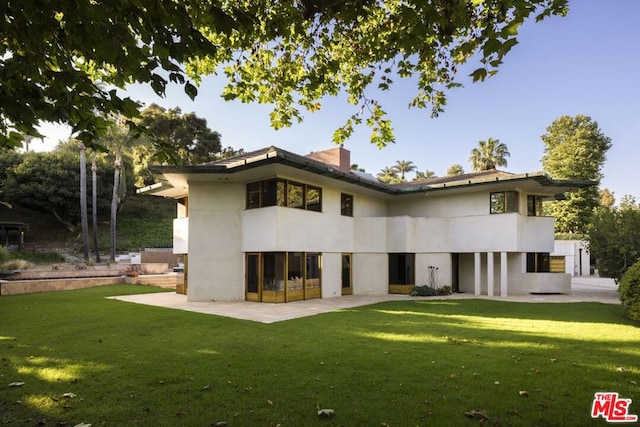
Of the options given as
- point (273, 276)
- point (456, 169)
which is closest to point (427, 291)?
point (273, 276)

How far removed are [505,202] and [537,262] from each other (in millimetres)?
3880

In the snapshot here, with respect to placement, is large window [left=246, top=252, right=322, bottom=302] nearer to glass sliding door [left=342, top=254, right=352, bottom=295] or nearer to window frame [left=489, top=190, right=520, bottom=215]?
glass sliding door [left=342, top=254, right=352, bottom=295]

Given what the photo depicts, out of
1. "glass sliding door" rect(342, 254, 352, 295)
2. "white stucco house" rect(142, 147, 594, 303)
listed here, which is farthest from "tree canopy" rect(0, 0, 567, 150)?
"glass sliding door" rect(342, 254, 352, 295)

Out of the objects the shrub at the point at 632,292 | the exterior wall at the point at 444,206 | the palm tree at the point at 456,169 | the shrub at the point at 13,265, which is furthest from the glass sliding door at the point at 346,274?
the palm tree at the point at 456,169

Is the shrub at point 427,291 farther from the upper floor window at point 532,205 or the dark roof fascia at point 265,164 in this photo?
the dark roof fascia at point 265,164

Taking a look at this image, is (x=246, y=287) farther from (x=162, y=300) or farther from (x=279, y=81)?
(x=279, y=81)

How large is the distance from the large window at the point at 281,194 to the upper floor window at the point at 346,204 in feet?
7.30

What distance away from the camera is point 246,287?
1628cm

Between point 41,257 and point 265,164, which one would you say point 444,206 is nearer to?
point 265,164

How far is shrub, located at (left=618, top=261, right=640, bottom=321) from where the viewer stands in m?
10.8

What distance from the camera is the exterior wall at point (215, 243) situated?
1611 centimetres

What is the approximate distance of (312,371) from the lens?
237 inches

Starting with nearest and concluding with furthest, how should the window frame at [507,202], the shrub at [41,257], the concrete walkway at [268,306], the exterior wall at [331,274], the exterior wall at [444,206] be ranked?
the concrete walkway at [268,306] < the exterior wall at [331,274] < the window frame at [507,202] < the exterior wall at [444,206] < the shrub at [41,257]

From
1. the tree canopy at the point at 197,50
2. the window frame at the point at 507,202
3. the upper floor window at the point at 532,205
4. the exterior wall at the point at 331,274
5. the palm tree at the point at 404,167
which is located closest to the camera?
the tree canopy at the point at 197,50
